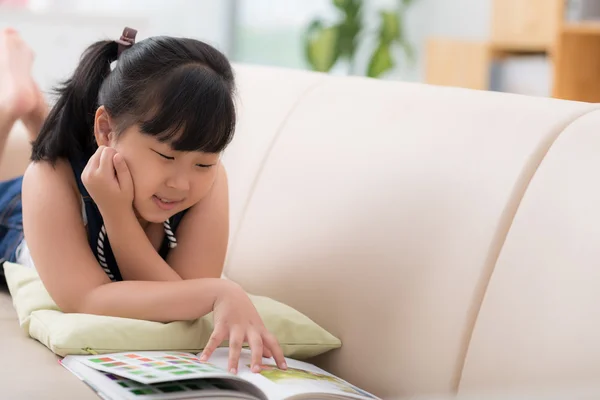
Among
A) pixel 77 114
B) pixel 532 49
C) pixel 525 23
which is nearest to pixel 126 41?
pixel 77 114

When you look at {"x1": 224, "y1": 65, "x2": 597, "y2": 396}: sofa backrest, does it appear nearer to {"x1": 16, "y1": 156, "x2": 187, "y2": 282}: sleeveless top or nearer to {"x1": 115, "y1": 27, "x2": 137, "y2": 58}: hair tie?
{"x1": 16, "y1": 156, "x2": 187, "y2": 282}: sleeveless top

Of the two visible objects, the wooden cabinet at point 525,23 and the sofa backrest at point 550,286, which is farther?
the wooden cabinet at point 525,23

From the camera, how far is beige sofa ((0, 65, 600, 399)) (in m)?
1.10

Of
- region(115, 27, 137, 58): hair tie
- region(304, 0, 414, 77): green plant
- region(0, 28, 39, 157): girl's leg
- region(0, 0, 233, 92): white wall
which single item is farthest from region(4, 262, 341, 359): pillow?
region(304, 0, 414, 77): green plant

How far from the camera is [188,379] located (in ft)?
3.74

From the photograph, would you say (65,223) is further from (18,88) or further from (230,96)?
(18,88)

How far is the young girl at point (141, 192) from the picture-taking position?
1.26 m

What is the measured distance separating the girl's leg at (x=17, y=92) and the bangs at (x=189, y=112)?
2.33 ft

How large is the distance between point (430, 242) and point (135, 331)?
0.42 m

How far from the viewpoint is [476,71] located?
3889mm

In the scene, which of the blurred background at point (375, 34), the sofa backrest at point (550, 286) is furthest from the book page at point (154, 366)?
the blurred background at point (375, 34)

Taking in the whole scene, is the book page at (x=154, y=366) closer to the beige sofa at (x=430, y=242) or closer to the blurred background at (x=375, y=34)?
the beige sofa at (x=430, y=242)

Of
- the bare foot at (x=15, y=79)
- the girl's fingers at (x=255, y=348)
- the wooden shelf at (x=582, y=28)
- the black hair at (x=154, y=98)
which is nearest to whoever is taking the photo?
the girl's fingers at (x=255, y=348)

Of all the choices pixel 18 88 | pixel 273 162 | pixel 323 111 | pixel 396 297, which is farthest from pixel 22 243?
pixel 396 297
